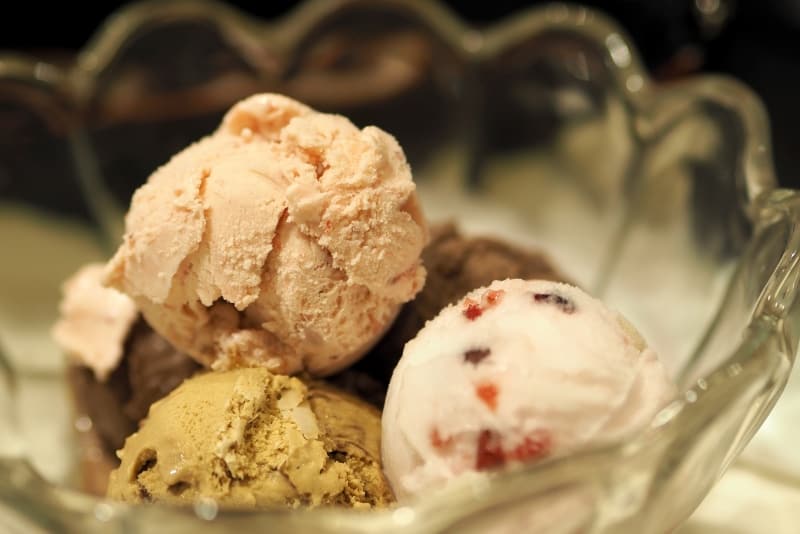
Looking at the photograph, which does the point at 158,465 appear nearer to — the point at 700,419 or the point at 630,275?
the point at 700,419

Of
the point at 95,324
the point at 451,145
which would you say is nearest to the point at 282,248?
the point at 95,324

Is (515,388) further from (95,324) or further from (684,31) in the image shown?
(684,31)

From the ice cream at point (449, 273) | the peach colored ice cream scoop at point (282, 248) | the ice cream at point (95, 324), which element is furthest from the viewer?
the ice cream at point (95, 324)

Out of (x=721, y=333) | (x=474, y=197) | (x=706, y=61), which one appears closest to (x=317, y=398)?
(x=721, y=333)

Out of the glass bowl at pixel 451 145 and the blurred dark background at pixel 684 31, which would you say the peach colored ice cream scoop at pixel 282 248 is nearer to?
the glass bowl at pixel 451 145

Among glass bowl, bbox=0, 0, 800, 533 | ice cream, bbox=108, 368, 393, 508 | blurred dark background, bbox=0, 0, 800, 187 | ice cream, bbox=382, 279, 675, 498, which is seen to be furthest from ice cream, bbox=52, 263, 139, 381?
blurred dark background, bbox=0, 0, 800, 187

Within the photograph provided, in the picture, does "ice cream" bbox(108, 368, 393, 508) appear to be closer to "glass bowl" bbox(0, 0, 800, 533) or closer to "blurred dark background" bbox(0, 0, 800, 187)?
"glass bowl" bbox(0, 0, 800, 533)

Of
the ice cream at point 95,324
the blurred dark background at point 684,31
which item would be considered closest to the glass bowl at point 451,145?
the ice cream at point 95,324
